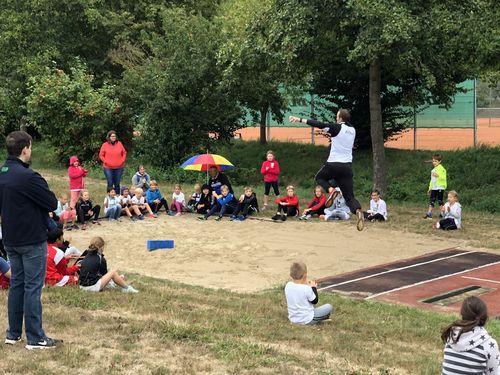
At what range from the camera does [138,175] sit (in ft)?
65.3

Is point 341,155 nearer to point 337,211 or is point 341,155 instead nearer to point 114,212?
point 337,211

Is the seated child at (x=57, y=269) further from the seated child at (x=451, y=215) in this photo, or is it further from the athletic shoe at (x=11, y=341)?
the seated child at (x=451, y=215)

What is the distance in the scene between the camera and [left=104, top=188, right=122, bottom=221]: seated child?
1783 centimetres

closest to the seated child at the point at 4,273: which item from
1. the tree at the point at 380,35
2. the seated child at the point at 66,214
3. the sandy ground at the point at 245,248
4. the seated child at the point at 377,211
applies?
the sandy ground at the point at 245,248

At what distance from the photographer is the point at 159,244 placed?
48.3 feet

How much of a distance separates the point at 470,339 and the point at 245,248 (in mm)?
9398

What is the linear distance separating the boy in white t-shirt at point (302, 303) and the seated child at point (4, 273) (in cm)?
360

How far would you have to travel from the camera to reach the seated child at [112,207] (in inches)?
702

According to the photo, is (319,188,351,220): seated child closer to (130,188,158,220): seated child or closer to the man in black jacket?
(130,188,158,220): seated child

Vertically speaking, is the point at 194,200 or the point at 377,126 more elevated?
the point at 377,126

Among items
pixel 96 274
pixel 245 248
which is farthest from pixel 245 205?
pixel 96 274

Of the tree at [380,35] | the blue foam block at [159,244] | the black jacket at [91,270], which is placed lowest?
the blue foam block at [159,244]

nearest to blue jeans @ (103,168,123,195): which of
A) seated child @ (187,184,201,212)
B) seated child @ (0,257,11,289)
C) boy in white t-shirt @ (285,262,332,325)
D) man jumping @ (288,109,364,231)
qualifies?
seated child @ (187,184,201,212)

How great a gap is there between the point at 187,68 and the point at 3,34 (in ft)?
36.2
